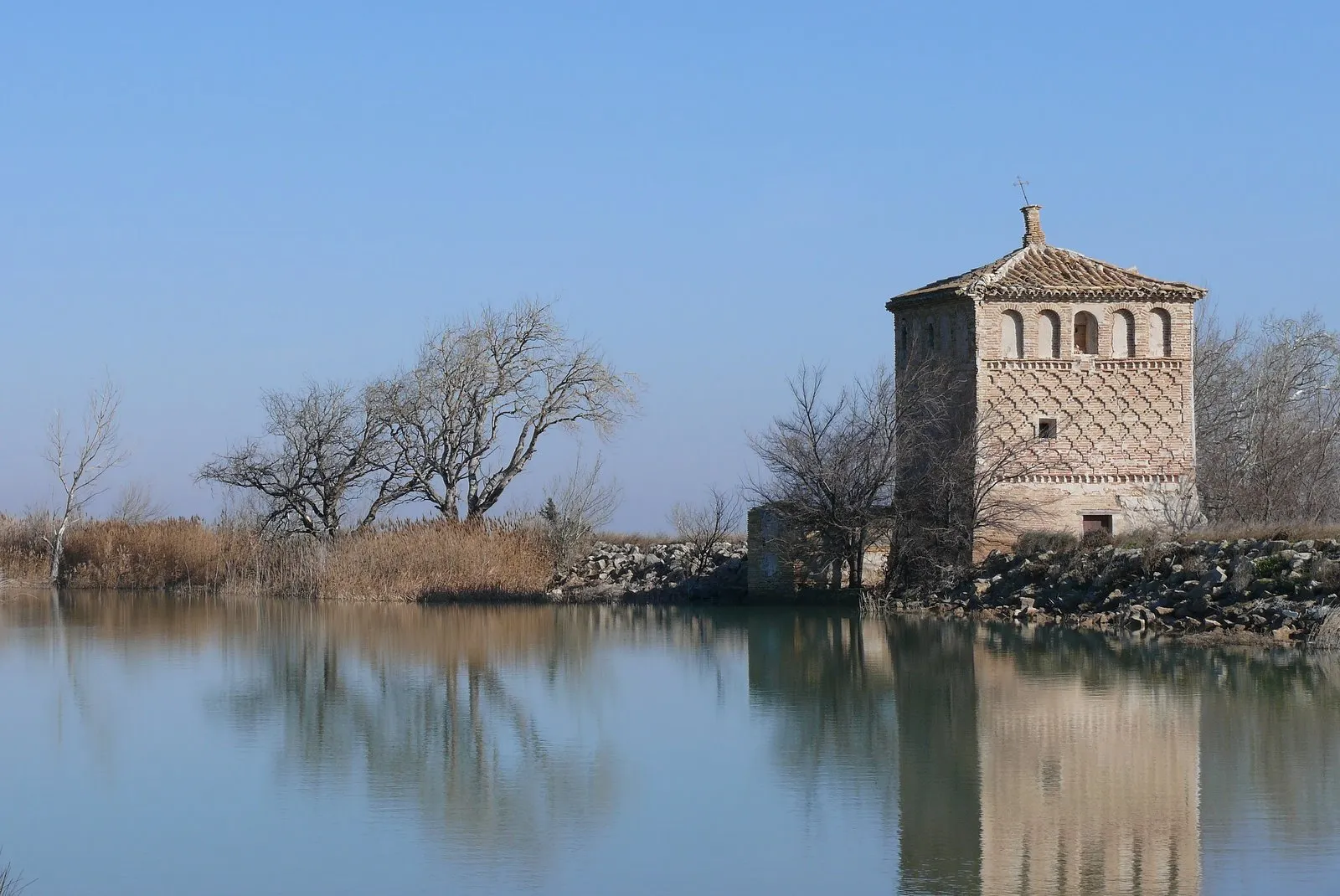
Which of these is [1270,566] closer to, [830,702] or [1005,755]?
[830,702]

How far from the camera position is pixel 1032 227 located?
1319 inches

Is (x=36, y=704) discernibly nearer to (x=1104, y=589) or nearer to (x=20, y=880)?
(x=20, y=880)

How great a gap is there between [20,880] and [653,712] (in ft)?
27.7

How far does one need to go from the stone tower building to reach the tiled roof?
0.03 m

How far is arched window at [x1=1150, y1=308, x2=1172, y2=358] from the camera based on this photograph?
31.7 meters

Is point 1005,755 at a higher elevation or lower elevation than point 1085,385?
lower

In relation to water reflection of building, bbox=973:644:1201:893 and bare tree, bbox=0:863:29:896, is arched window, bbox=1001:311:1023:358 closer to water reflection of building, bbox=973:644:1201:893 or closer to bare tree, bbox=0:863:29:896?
water reflection of building, bbox=973:644:1201:893

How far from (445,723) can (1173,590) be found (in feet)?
45.2

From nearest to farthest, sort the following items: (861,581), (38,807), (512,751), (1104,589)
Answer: (38,807) → (512,751) → (1104,589) → (861,581)

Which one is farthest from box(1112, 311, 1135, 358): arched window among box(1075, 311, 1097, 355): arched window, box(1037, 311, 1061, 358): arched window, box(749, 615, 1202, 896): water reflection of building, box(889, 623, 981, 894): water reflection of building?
box(889, 623, 981, 894): water reflection of building

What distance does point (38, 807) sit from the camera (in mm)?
12188

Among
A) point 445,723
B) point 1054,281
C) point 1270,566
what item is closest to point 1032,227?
point 1054,281

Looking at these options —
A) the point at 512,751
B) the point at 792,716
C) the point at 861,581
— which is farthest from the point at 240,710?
the point at 861,581

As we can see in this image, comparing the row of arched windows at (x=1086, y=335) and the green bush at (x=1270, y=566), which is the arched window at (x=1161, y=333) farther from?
the green bush at (x=1270, y=566)
